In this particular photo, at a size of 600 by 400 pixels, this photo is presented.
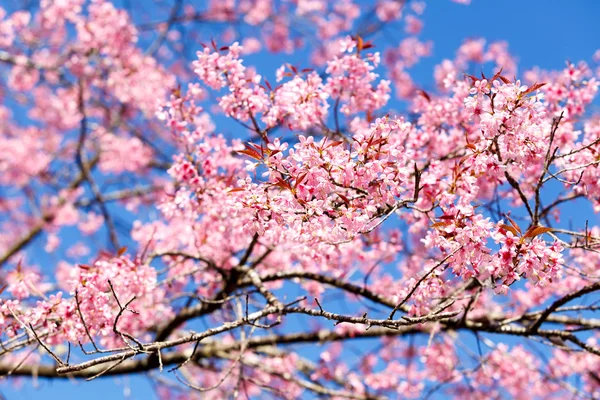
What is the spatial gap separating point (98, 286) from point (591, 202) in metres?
3.22

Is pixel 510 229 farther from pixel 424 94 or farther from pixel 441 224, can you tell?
pixel 424 94

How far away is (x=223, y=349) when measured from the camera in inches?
199

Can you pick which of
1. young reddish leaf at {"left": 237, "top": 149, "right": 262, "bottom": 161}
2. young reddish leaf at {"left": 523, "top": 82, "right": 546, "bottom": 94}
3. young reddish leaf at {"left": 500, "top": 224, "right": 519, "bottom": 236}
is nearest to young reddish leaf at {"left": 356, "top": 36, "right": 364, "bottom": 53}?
young reddish leaf at {"left": 523, "top": 82, "right": 546, "bottom": 94}

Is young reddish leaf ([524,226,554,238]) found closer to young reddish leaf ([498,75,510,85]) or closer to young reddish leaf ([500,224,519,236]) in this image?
young reddish leaf ([500,224,519,236])

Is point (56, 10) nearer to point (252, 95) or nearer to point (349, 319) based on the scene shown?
point (252, 95)

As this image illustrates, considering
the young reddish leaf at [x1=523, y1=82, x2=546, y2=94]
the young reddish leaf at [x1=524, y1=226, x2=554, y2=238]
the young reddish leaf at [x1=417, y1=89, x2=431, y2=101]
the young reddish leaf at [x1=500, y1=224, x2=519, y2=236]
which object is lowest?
the young reddish leaf at [x1=524, y1=226, x2=554, y2=238]

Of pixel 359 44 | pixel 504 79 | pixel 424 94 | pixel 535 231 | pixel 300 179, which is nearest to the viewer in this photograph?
pixel 535 231

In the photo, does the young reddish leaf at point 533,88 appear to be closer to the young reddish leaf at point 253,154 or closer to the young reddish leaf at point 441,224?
the young reddish leaf at point 441,224

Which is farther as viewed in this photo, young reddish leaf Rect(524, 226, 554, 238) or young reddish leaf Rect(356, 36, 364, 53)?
young reddish leaf Rect(356, 36, 364, 53)

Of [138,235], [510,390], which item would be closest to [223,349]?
[138,235]

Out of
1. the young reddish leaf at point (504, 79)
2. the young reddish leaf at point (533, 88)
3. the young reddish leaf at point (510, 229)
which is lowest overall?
the young reddish leaf at point (510, 229)

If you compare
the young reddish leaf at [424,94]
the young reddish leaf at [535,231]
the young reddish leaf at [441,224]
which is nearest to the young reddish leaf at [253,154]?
the young reddish leaf at [441,224]

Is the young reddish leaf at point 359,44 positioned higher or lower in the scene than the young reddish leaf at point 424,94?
higher

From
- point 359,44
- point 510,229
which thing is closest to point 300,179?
point 510,229
